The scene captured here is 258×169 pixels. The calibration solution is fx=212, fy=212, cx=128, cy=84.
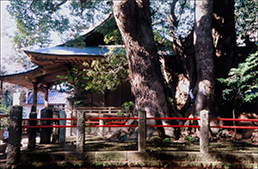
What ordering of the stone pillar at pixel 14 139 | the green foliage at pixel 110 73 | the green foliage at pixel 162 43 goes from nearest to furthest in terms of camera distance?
the stone pillar at pixel 14 139 < the green foliage at pixel 110 73 < the green foliage at pixel 162 43

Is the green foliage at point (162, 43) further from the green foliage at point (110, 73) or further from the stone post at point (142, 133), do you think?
the stone post at point (142, 133)

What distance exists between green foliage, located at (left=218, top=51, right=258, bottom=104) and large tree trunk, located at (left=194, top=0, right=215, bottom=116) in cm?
50

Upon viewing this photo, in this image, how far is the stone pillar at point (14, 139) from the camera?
445cm

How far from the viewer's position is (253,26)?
9.63 metres

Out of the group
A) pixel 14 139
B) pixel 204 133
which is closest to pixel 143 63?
pixel 204 133

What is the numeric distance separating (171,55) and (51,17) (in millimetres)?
7377

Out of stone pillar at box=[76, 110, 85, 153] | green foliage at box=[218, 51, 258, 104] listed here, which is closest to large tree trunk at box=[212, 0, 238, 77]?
green foliage at box=[218, 51, 258, 104]

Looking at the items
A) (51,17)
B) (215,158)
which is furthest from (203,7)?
(51,17)

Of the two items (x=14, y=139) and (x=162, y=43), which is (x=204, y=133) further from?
(x=162, y=43)

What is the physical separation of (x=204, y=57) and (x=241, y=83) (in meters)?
1.50

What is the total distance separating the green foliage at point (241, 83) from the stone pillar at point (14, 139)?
6.17 m

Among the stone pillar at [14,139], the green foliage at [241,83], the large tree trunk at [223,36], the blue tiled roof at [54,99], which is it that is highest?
the large tree trunk at [223,36]

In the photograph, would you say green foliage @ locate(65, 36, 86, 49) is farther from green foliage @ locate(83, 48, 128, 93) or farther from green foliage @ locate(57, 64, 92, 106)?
green foliage @ locate(83, 48, 128, 93)

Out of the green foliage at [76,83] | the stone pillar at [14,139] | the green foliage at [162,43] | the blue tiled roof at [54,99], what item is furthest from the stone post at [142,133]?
the blue tiled roof at [54,99]
